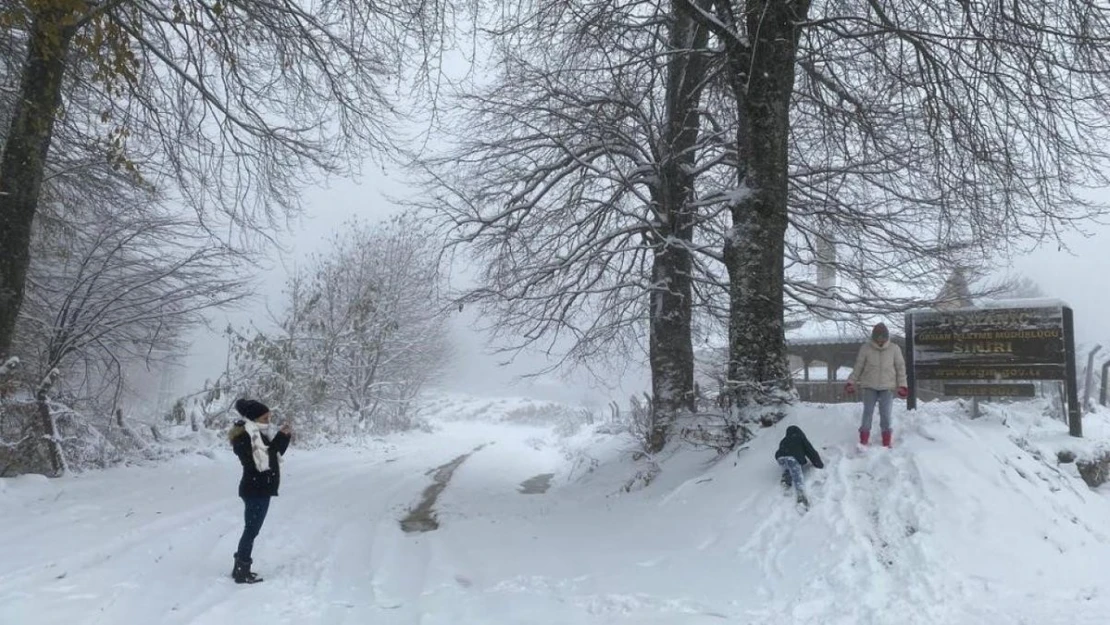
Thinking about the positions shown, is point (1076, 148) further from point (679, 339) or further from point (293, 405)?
point (293, 405)

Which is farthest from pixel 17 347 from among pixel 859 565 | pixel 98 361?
pixel 859 565

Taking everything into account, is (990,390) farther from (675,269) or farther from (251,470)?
(251,470)

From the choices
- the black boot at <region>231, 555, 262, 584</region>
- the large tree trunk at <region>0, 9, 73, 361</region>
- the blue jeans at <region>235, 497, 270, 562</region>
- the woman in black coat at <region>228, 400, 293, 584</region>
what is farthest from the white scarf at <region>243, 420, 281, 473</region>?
the large tree trunk at <region>0, 9, 73, 361</region>

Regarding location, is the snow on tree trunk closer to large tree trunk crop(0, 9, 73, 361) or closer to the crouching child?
large tree trunk crop(0, 9, 73, 361)

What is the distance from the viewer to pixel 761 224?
26.8ft

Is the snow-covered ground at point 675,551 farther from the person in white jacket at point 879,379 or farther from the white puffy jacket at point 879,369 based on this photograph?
the white puffy jacket at point 879,369

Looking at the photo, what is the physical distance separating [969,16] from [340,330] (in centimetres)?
2067

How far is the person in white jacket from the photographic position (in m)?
7.17

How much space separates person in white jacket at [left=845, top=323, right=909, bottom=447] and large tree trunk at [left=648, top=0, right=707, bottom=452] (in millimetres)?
4024

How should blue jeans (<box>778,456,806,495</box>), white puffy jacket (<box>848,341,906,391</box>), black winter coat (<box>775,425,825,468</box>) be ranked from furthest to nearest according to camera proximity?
1. white puffy jacket (<box>848,341,906,391</box>)
2. black winter coat (<box>775,425,825,468</box>)
3. blue jeans (<box>778,456,806,495</box>)

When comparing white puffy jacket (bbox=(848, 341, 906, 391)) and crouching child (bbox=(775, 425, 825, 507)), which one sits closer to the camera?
crouching child (bbox=(775, 425, 825, 507))

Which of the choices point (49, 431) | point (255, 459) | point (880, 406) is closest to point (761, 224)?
point (880, 406)

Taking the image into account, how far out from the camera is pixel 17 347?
11219mm

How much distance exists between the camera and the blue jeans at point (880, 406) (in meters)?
7.16
